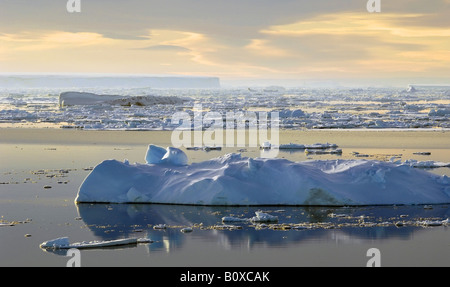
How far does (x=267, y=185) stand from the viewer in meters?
13.1

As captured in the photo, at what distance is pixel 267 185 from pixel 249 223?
5.93 ft

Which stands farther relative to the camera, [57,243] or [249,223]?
[249,223]

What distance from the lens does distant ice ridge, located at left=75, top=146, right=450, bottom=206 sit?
507 inches

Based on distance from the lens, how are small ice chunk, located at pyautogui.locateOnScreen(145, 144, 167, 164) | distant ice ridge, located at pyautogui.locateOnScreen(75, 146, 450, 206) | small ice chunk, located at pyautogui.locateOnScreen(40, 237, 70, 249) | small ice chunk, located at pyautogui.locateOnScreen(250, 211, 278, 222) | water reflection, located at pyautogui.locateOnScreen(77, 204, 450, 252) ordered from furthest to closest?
small ice chunk, located at pyautogui.locateOnScreen(145, 144, 167, 164)
distant ice ridge, located at pyautogui.locateOnScreen(75, 146, 450, 206)
small ice chunk, located at pyautogui.locateOnScreen(250, 211, 278, 222)
water reflection, located at pyautogui.locateOnScreen(77, 204, 450, 252)
small ice chunk, located at pyautogui.locateOnScreen(40, 237, 70, 249)

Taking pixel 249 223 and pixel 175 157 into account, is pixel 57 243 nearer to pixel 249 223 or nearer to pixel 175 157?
pixel 249 223

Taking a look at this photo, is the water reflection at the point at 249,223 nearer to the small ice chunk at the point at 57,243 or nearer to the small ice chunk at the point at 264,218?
the small ice chunk at the point at 264,218

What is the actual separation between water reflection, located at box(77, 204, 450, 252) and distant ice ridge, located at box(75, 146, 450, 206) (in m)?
0.24

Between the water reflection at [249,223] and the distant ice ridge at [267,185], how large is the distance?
0.79 feet

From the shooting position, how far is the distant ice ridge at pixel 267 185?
12875 millimetres

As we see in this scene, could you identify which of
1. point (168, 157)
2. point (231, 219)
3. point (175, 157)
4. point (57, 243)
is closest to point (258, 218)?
point (231, 219)

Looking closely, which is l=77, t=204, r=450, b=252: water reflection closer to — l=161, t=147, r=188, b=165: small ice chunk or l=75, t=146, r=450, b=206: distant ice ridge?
l=75, t=146, r=450, b=206: distant ice ridge

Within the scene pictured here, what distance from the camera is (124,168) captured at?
13.6 m

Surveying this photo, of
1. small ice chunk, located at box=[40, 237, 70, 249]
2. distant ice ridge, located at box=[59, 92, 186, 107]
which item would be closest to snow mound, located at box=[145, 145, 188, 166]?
small ice chunk, located at box=[40, 237, 70, 249]
